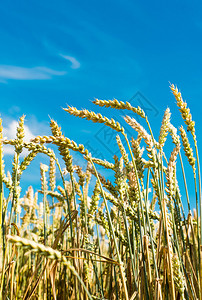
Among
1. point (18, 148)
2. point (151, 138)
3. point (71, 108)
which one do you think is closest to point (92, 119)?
point (71, 108)

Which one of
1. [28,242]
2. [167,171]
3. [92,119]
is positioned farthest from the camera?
[167,171]

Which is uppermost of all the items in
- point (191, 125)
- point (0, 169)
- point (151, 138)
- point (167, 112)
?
point (167, 112)

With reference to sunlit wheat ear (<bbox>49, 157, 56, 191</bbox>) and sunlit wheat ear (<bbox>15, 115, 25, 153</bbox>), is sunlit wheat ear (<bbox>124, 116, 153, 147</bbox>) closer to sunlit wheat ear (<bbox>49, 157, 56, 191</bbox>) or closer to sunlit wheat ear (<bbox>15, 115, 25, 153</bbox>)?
sunlit wheat ear (<bbox>15, 115, 25, 153</bbox>)

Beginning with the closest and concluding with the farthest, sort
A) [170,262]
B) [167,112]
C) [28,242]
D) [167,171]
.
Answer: [28,242] → [170,262] → [167,171] → [167,112]

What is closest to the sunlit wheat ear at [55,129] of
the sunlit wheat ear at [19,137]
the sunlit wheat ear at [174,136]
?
the sunlit wheat ear at [19,137]

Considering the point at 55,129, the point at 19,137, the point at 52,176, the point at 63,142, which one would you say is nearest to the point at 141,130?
the point at 63,142

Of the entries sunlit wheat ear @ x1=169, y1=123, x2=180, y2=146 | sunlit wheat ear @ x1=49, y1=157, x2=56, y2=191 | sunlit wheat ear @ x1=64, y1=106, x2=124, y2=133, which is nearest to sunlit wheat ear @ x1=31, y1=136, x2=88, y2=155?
sunlit wheat ear @ x1=64, y1=106, x2=124, y2=133

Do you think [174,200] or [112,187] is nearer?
[112,187]

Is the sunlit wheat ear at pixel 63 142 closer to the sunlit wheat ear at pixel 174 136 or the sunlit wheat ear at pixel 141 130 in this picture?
the sunlit wheat ear at pixel 141 130

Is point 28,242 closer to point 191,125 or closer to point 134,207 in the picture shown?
point 134,207

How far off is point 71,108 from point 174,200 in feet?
2.61

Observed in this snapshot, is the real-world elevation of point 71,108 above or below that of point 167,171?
above

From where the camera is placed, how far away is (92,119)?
1.29m

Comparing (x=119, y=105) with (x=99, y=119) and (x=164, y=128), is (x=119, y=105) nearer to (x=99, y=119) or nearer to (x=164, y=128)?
(x=99, y=119)
